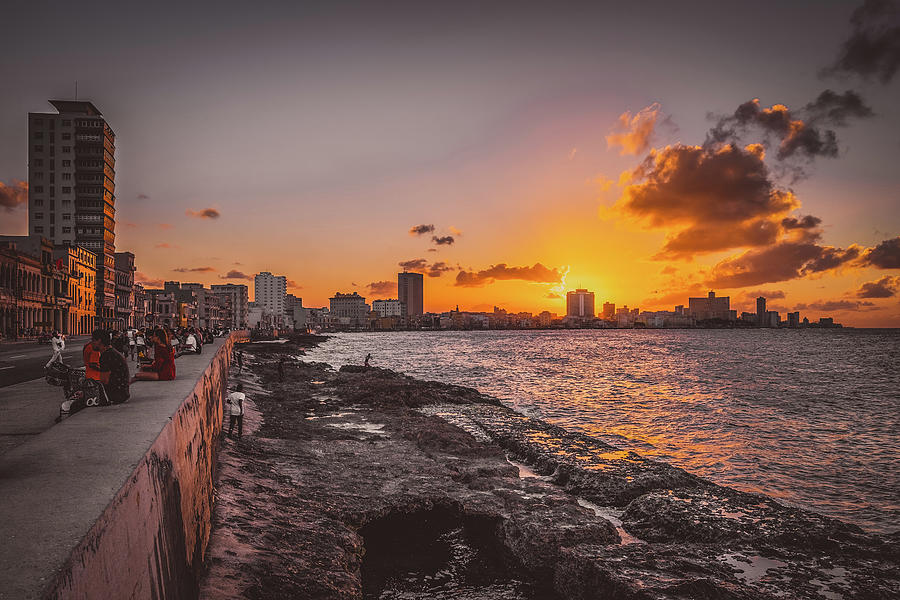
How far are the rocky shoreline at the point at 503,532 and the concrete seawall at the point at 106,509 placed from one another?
1718mm

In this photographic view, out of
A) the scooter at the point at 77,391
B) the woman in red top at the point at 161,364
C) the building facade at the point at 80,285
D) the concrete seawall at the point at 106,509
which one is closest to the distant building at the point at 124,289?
the building facade at the point at 80,285

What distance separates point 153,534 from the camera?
4227mm

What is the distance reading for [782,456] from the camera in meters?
18.5

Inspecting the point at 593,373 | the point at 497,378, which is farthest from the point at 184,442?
the point at 593,373

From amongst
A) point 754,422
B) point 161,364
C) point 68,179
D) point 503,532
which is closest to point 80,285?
point 68,179

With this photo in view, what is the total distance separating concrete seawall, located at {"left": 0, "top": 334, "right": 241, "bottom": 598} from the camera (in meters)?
2.85

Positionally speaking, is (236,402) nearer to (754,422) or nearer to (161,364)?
(161,364)

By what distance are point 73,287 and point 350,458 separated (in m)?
78.5

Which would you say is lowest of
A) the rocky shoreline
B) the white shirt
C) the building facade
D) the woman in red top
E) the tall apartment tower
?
the rocky shoreline

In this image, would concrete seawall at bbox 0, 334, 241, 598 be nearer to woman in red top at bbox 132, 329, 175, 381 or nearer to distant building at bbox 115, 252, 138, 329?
woman in red top at bbox 132, 329, 175, 381

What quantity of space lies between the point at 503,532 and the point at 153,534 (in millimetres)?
6710

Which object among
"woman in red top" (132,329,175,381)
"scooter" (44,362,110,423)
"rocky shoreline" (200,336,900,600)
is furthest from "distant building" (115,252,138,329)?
"woman in red top" (132,329,175,381)

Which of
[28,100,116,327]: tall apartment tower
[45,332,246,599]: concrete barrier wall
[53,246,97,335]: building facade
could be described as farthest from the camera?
[28,100,116,327]: tall apartment tower

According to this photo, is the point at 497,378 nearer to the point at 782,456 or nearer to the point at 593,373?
the point at 593,373
